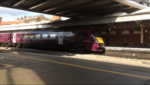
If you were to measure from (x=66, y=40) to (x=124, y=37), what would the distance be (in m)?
15.8

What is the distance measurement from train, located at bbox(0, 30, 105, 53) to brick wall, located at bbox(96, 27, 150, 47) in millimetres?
13631

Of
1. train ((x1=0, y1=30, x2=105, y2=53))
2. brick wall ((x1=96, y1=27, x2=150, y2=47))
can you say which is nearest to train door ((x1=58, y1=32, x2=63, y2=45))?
train ((x1=0, y1=30, x2=105, y2=53))

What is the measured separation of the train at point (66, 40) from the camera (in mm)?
14602

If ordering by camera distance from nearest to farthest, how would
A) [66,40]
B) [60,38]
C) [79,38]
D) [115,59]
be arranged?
1. [115,59]
2. [79,38]
3. [66,40]
4. [60,38]

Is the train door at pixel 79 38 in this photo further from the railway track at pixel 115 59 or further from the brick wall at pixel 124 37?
the brick wall at pixel 124 37

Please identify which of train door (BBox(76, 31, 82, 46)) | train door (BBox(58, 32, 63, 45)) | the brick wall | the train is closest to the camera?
the train

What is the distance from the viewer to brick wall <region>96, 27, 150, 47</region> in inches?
970

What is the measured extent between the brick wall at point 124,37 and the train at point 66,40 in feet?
44.7

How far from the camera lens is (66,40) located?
16.4 meters

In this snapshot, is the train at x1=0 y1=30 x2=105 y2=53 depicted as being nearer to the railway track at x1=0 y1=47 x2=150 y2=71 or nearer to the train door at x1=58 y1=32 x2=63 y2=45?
the train door at x1=58 y1=32 x2=63 y2=45

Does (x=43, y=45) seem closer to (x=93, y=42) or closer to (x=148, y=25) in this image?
(x=93, y=42)

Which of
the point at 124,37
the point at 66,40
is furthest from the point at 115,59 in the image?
the point at 124,37

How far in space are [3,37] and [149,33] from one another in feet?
97.7

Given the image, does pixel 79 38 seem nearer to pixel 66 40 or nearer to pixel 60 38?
pixel 66 40
